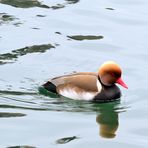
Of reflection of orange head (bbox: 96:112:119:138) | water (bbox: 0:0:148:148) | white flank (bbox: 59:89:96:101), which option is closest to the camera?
water (bbox: 0:0:148:148)

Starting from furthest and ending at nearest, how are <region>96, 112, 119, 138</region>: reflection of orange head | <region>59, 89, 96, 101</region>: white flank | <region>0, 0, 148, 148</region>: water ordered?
1. <region>59, 89, 96, 101</region>: white flank
2. <region>96, 112, 119, 138</region>: reflection of orange head
3. <region>0, 0, 148, 148</region>: water

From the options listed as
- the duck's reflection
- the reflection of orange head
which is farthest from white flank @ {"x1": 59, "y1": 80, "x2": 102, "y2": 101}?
the reflection of orange head

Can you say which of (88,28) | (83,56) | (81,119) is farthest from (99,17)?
(81,119)

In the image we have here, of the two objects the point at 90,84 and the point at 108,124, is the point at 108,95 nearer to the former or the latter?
the point at 90,84

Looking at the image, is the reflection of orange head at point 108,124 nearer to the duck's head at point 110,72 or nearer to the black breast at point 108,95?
the black breast at point 108,95

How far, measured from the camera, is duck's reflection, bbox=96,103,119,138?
967 centimetres

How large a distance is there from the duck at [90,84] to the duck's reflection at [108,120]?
0.22 meters

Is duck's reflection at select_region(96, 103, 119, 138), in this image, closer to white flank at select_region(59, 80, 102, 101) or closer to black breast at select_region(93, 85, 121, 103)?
black breast at select_region(93, 85, 121, 103)

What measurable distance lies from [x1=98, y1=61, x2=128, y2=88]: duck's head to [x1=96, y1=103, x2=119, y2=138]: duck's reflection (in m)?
0.40

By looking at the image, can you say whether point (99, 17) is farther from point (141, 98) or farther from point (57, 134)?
point (57, 134)

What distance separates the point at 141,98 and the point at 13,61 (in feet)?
7.39

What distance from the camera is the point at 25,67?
466 inches

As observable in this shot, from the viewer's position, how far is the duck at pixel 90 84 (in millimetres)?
11070

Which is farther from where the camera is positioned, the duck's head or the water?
the duck's head
